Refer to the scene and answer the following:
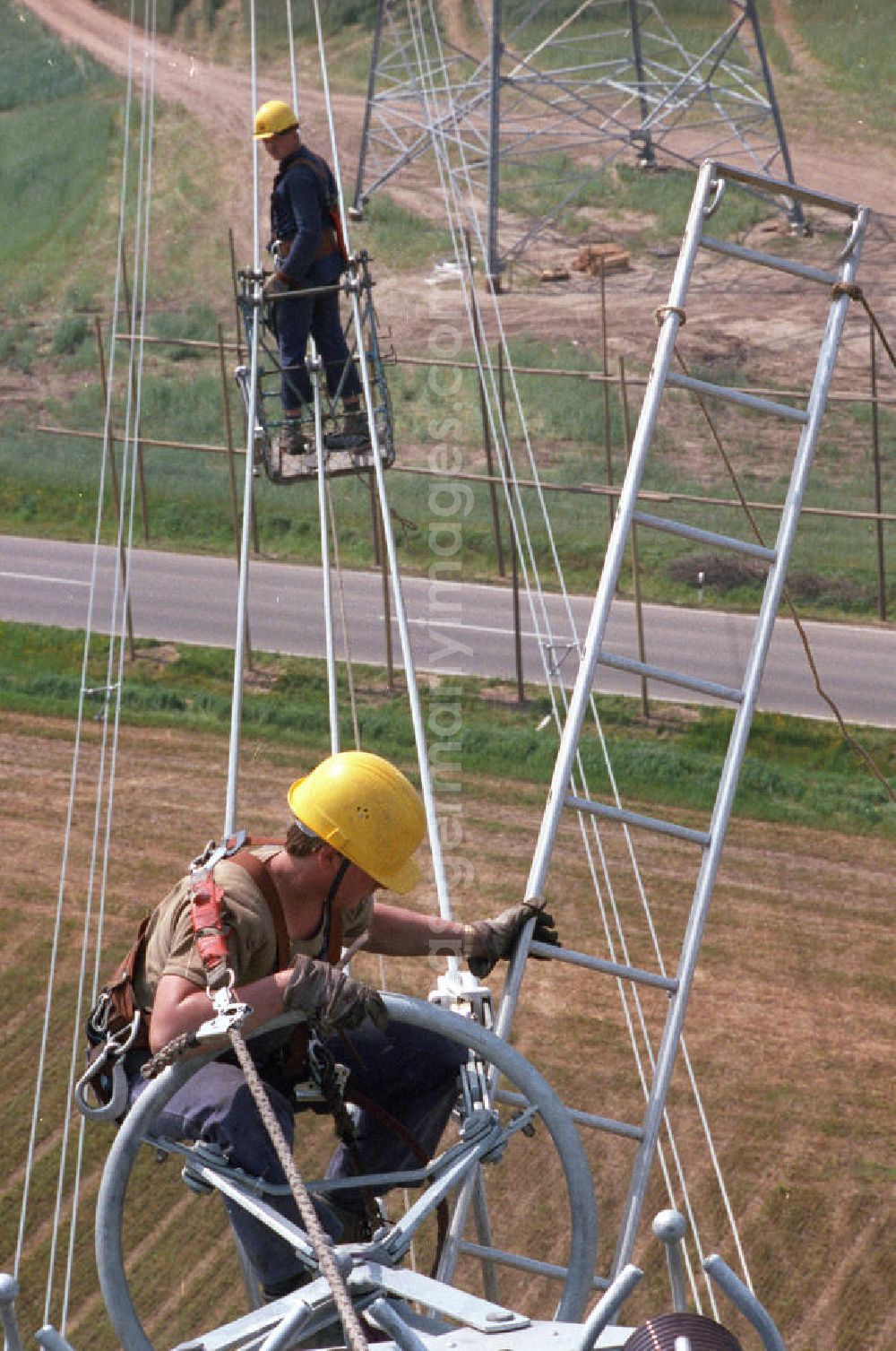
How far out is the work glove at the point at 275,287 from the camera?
44.1 feet

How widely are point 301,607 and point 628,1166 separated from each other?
14535 mm

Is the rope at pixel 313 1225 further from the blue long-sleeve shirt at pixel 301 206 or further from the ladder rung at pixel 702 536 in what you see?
the blue long-sleeve shirt at pixel 301 206

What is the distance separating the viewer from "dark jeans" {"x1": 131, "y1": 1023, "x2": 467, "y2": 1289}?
208 inches

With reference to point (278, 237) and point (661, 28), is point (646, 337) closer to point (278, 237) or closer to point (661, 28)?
point (661, 28)

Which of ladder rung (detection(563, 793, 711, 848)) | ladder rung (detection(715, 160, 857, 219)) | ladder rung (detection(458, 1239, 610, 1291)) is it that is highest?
ladder rung (detection(715, 160, 857, 219))

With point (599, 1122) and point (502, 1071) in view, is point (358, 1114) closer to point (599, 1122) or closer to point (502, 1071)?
point (599, 1122)

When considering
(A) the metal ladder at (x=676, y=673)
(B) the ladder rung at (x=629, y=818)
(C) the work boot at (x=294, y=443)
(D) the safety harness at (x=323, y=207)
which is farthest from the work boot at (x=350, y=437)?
(B) the ladder rung at (x=629, y=818)

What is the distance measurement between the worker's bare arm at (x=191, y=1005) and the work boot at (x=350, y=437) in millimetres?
9392

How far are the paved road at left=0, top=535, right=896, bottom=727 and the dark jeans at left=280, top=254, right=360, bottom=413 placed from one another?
1062 centimetres

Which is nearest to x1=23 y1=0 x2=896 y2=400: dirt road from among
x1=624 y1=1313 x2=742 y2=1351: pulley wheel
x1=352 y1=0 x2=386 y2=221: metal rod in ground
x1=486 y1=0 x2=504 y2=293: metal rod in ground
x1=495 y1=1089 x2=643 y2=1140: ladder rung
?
x1=486 y1=0 x2=504 y2=293: metal rod in ground

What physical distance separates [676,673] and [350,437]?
8.16 metres

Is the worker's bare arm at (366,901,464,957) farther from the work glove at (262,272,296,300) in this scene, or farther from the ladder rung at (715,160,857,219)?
the work glove at (262,272,296,300)

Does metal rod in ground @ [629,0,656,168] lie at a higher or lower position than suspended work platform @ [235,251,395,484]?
higher

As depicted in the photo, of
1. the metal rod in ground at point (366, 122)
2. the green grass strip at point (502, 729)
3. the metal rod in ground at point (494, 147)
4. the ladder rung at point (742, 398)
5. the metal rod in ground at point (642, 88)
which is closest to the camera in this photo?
the ladder rung at point (742, 398)
